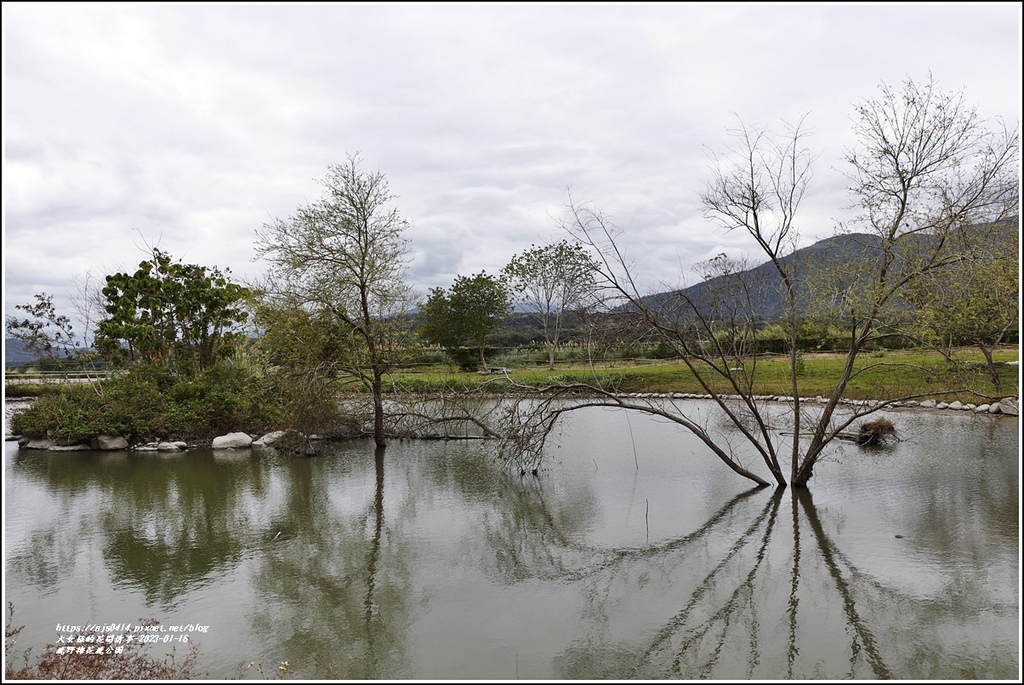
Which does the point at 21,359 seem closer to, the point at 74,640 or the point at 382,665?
the point at 74,640

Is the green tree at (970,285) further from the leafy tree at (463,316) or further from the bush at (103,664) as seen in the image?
the leafy tree at (463,316)

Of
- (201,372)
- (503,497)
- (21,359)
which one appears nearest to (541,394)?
(503,497)

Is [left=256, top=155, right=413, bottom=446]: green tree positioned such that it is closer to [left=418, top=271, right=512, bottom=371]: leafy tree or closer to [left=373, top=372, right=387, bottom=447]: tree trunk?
[left=373, top=372, right=387, bottom=447]: tree trunk

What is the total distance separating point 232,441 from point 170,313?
466cm

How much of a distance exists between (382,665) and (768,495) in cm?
697

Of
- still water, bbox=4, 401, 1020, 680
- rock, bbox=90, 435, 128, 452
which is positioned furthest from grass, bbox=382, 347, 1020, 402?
rock, bbox=90, 435, 128, 452

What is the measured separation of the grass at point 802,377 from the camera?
18.3 metres

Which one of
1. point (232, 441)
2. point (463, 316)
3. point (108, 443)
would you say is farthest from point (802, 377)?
point (108, 443)

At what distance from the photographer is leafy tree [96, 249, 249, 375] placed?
18.1 m

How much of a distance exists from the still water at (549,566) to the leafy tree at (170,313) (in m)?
5.70

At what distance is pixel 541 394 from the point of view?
11500 mm

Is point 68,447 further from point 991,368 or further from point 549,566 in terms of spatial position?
point 991,368

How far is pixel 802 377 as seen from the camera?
76.0ft

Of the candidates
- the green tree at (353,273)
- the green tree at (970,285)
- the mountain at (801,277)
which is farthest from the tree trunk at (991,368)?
the green tree at (353,273)
